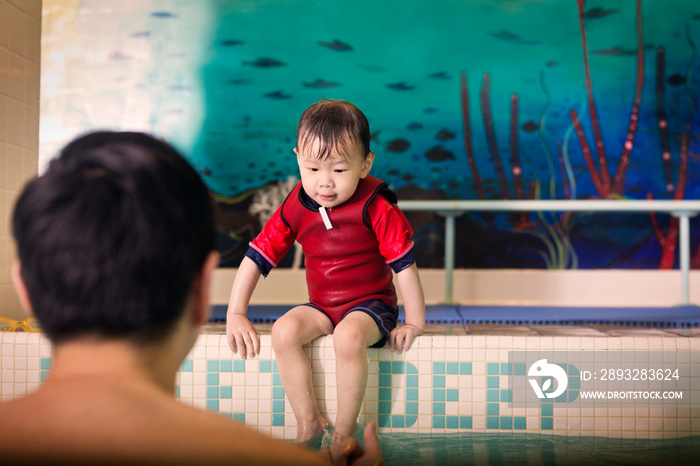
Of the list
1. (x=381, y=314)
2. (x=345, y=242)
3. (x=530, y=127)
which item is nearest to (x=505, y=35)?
(x=530, y=127)

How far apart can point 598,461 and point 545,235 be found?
2.44 metres

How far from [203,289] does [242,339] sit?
1.17 meters

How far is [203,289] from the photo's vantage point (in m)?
0.60

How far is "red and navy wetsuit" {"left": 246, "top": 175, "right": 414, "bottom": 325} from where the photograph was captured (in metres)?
1.79

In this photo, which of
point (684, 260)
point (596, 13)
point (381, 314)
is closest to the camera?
point (381, 314)

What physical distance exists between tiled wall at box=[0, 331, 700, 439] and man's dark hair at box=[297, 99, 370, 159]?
0.59m

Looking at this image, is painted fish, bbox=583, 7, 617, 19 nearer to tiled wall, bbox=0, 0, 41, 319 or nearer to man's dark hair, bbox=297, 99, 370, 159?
man's dark hair, bbox=297, 99, 370, 159

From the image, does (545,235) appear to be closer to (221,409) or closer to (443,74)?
(443,74)

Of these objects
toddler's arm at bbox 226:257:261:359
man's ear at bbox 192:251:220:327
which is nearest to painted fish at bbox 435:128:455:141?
toddler's arm at bbox 226:257:261:359

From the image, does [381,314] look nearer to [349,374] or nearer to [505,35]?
[349,374]

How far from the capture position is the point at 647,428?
1.71 m

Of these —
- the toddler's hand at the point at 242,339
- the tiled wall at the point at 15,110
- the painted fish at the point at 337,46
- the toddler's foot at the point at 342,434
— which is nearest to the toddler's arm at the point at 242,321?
the toddler's hand at the point at 242,339

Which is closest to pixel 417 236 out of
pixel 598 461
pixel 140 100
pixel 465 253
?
pixel 465 253

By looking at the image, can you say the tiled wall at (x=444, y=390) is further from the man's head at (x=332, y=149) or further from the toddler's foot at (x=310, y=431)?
the man's head at (x=332, y=149)
